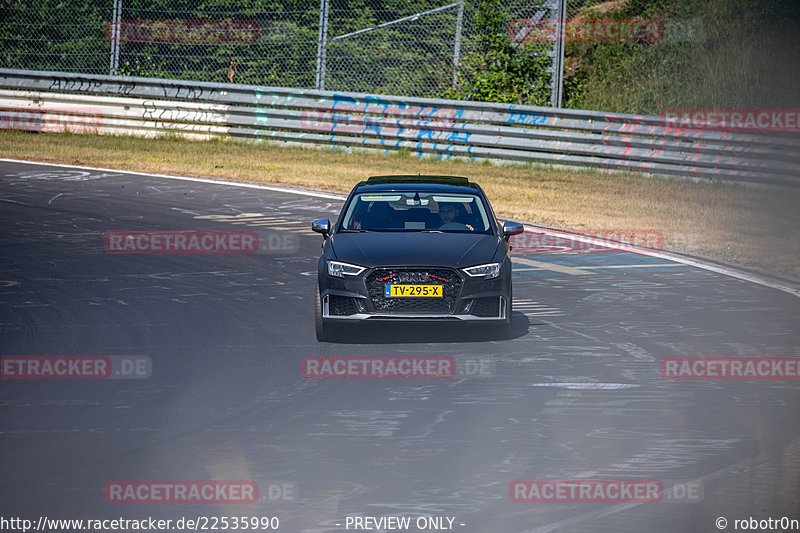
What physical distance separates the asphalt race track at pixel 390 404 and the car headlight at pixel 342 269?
630 millimetres

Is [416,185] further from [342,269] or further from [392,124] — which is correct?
[392,124]

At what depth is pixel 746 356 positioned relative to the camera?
10.7m

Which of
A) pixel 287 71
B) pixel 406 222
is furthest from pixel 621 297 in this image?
pixel 287 71

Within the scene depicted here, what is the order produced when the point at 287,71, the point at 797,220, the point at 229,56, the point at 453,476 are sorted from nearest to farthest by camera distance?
the point at 453,476
the point at 797,220
the point at 287,71
the point at 229,56

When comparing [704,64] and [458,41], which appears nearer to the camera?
[458,41]

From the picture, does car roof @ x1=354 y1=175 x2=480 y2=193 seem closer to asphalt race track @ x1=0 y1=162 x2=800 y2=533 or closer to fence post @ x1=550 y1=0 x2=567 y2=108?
asphalt race track @ x1=0 y1=162 x2=800 y2=533

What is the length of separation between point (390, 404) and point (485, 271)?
2.42 m

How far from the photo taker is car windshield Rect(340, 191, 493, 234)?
1215cm

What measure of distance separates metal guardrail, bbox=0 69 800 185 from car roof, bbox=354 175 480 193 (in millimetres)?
11203

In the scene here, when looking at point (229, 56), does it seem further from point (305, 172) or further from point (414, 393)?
point (414, 393)

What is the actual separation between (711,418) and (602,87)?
22.5m

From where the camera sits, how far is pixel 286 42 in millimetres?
28703

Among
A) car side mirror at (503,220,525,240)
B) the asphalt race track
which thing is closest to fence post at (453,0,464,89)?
the asphalt race track

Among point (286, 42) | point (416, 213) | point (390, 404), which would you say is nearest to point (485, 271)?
point (416, 213)
